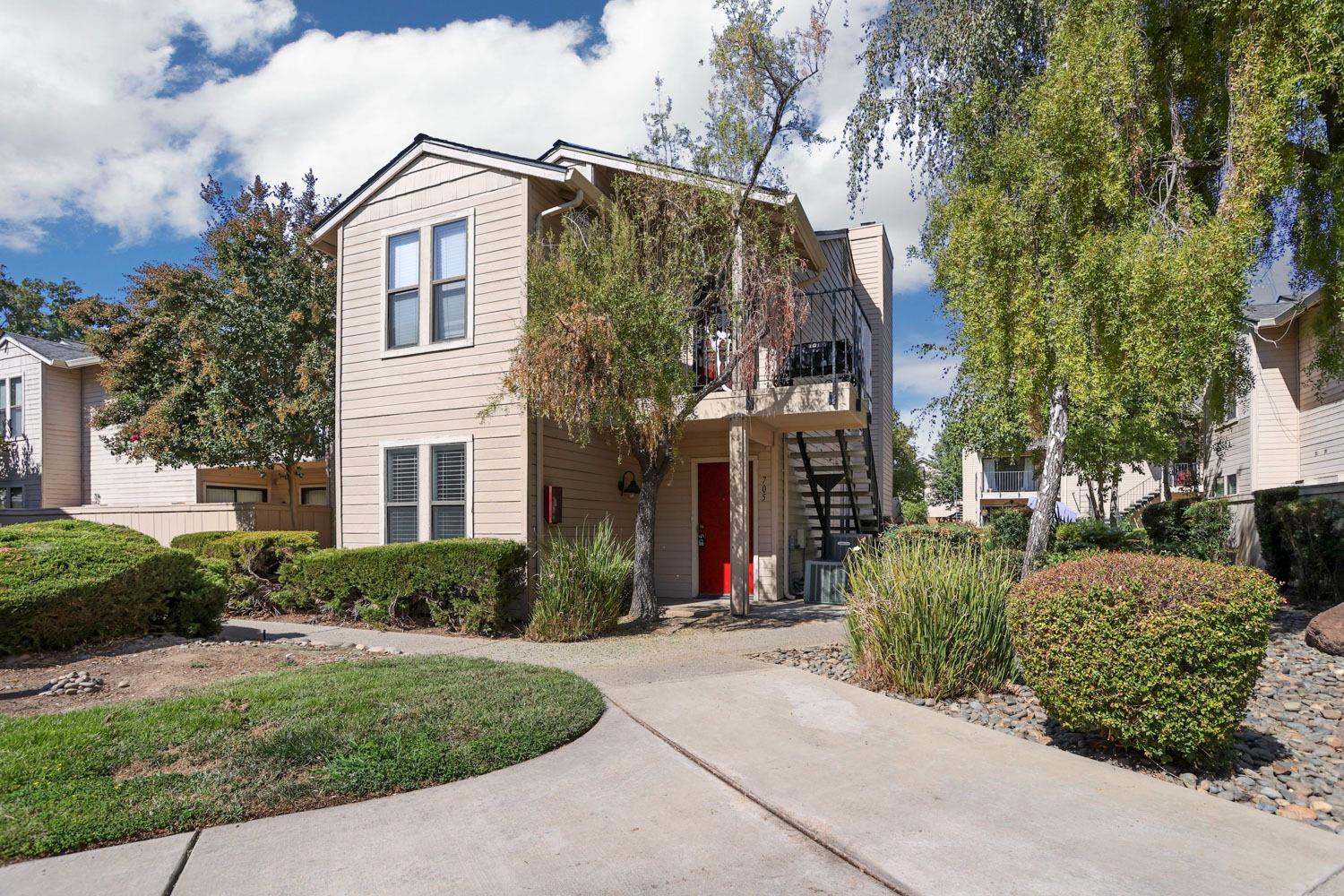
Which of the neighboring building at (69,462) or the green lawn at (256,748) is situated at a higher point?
the neighboring building at (69,462)

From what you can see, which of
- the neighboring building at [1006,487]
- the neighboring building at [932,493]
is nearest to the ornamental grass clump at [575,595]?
the neighboring building at [1006,487]

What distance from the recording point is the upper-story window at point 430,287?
10.6 m

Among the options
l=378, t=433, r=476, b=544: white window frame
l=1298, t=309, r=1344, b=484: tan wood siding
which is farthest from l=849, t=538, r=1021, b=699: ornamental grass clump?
l=1298, t=309, r=1344, b=484: tan wood siding

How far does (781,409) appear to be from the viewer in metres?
10.4

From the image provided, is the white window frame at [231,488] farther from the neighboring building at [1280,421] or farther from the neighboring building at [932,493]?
A: the neighboring building at [932,493]

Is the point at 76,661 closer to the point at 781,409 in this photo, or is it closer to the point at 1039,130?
the point at 781,409

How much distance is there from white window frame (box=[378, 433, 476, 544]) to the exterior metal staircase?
5.21 m

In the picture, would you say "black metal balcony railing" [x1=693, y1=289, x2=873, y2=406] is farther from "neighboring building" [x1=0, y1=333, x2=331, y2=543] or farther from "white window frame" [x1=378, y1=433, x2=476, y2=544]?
"neighboring building" [x1=0, y1=333, x2=331, y2=543]

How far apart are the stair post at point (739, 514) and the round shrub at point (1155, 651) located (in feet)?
17.6

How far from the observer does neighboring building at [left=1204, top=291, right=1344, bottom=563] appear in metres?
16.2

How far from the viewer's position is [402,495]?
10805 millimetres

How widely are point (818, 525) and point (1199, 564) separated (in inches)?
395

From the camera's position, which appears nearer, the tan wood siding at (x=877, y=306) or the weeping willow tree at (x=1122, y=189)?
the weeping willow tree at (x=1122, y=189)

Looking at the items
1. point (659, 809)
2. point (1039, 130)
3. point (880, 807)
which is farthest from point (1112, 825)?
point (1039, 130)
